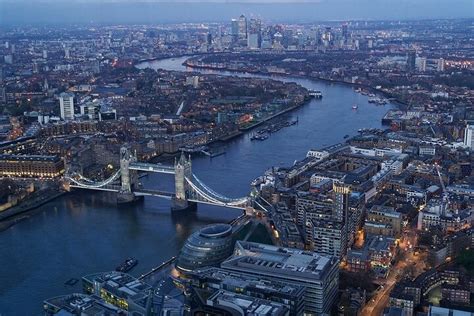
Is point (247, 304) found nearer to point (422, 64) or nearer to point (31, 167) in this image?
point (31, 167)

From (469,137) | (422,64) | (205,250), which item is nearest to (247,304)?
(205,250)

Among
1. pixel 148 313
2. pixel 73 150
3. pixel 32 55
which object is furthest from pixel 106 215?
pixel 32 55

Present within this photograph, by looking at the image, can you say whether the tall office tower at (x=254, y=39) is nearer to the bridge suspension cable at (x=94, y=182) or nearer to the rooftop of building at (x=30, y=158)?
the rooftop of building at (x=30, y=158)

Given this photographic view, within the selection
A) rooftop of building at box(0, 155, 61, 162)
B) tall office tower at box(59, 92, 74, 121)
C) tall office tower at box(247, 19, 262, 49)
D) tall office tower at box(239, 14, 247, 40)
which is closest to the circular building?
rooftop of building at box(0, 155, 61, 162)

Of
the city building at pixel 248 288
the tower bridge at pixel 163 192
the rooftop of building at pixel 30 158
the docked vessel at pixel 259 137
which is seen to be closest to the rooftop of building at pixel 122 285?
the city building at pixel 248 288

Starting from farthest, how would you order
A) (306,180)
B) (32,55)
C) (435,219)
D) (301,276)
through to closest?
(32,55), (306,180), (435,219), (301,276)

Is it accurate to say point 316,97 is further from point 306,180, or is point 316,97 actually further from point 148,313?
point 148,313
